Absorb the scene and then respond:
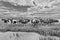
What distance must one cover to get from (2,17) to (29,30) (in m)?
3.45

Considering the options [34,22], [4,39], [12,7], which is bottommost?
[4,39]

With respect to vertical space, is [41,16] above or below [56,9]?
below

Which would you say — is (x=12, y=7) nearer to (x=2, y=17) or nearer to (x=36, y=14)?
(x=2, y=17)

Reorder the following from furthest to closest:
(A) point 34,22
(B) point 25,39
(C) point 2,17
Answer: (C) point 2,17 < (A) point 34,22 < (B) point 25,39

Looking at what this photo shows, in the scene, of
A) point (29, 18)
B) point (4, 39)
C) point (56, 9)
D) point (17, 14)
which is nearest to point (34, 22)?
point (29, 18)

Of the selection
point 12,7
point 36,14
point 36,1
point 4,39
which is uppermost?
point 36,1

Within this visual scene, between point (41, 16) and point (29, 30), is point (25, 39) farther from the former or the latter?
point (41, 16)

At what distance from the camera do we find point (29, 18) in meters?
→ 8.50

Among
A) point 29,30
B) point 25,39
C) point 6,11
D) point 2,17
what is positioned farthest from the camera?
point 6,11

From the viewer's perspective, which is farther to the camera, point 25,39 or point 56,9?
point 56,9

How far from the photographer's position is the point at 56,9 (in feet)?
29.7

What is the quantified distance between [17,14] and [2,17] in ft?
4.62

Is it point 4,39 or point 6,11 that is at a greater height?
point 6,11

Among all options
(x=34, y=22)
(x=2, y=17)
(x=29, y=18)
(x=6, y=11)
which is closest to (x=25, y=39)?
(x=34, y=22)
